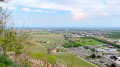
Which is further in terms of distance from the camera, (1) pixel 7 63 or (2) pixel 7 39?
(2) pixel 7 39

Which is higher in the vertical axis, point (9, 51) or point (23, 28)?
point (23, 28)

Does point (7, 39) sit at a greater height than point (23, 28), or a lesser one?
lesser

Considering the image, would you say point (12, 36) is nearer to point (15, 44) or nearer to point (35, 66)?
point (15, 44)

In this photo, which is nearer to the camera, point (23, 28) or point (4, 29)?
point (4, 29)

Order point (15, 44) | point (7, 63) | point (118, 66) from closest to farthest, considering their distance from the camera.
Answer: point (7, 63)
point (15, 44)
point (118, 66)

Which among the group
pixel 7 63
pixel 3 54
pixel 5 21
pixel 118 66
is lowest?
pixel 118 66

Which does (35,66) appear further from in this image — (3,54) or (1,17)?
(1,17)

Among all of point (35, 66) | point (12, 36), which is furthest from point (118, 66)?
point (12, 36)

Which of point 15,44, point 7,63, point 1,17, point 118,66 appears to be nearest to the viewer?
point 7,63

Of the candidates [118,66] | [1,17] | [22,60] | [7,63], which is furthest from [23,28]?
[118,66]
